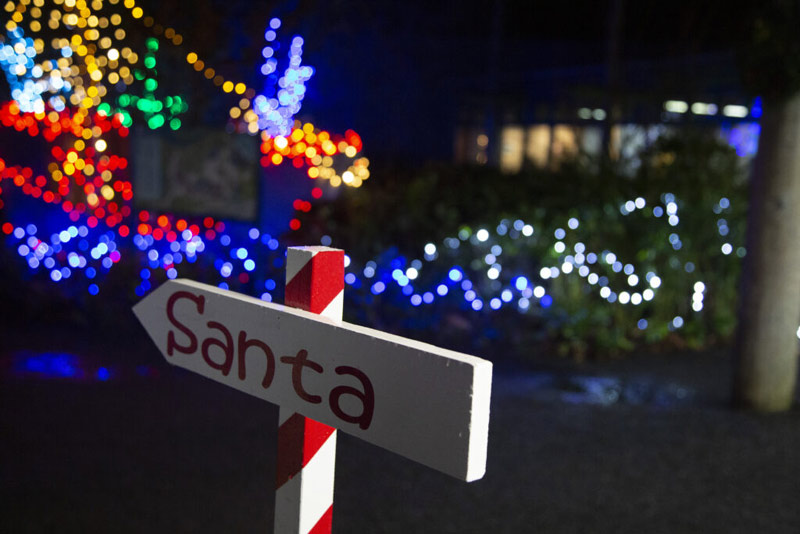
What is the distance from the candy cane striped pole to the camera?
2.17 meters

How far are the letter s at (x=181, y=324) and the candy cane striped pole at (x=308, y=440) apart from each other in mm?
266

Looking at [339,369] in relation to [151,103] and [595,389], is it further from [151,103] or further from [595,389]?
[151,103]

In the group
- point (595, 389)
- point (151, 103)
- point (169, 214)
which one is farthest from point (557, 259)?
point (151, 103)

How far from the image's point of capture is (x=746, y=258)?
607 centimetres

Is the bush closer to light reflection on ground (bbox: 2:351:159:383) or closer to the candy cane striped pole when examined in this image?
light reflection on ground (bbox: 2:351:159:383)

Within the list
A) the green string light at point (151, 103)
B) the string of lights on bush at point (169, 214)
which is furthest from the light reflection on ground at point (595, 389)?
the green string light at point (151, 103)

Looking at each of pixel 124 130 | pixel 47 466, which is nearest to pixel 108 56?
pixel 124 130

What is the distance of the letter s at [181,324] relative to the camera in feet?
7.68

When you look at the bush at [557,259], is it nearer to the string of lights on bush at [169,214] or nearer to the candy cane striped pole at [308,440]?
the string of lights on bush at [169,214]

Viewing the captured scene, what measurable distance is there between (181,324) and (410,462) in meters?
2.81

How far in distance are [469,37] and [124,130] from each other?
73.8 feet

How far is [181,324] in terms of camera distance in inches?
94.3

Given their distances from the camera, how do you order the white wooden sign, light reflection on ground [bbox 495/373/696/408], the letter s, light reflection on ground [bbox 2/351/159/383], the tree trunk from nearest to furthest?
the white wooden sign → the letter s → the tree trunk → light reflection on ground [bbox 495/373/696/408] → light reflection on ground [bbox 2/351/159/383]

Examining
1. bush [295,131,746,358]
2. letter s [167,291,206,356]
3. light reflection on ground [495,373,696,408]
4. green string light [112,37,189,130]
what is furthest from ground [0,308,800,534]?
green string light [112,37,189,130]
